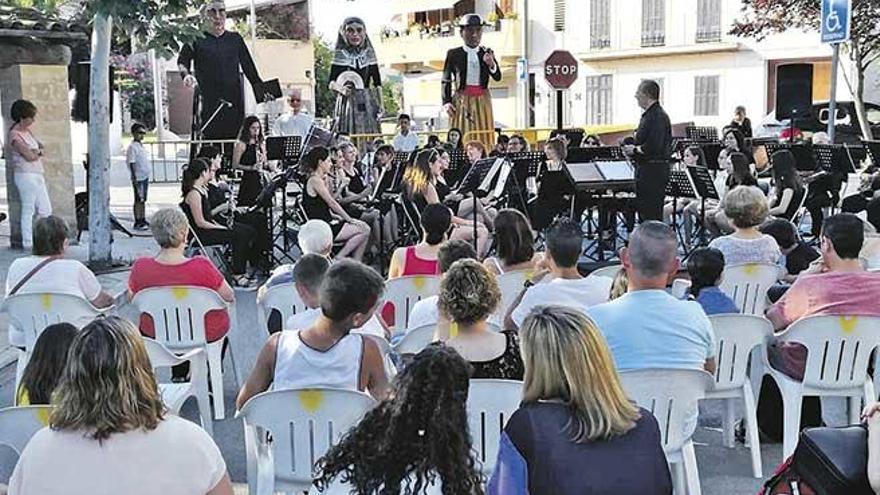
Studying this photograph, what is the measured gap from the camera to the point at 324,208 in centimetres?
954

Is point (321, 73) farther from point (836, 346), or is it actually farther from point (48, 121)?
point (836, 346)

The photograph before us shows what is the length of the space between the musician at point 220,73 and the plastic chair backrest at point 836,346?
28.3 ft

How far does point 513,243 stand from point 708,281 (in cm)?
111

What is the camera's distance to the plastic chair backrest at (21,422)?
10.8 feet

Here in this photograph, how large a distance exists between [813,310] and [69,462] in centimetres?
328

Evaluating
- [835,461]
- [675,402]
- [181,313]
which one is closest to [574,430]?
[835,461]

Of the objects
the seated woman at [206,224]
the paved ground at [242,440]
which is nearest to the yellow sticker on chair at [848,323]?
the paved ground at [242,440]

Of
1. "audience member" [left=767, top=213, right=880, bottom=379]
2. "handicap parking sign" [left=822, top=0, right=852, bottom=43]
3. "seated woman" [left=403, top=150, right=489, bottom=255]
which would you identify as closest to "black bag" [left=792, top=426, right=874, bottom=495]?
"audience member" [left=767, top=213, right=880, bottom=379]

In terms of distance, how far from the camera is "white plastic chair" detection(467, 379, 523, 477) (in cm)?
348

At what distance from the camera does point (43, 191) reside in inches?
433

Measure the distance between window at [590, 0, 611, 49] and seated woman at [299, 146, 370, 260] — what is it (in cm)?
2768

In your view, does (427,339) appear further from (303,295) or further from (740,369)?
(740,369)

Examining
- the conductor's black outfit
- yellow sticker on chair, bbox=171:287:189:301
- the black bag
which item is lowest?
yellow sticker on chair, bbox=171:287:189:301

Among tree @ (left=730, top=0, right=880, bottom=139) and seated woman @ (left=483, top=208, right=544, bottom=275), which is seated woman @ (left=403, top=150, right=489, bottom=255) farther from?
tree @ (left=730, top=0, right=880, bottom=139)
